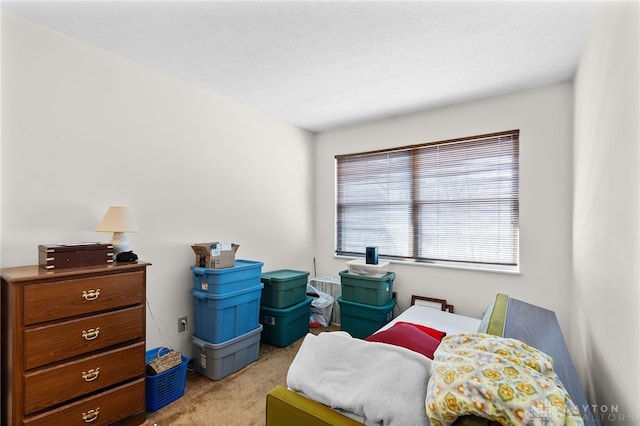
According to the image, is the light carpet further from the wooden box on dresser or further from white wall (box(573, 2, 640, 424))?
white wall (box(573, 2, 640, 424))

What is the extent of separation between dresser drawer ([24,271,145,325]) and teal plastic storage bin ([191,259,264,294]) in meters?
0.59

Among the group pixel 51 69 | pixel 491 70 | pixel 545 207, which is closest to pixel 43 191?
pixel 51 69

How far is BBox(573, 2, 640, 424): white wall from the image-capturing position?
1082mm

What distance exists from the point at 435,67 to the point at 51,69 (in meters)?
2.80

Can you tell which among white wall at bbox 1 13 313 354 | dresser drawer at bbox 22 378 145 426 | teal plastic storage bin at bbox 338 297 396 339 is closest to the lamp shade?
white wall at bbox 1 13 313 354

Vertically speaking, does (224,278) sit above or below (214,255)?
below

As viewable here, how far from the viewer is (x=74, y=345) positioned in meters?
1.67

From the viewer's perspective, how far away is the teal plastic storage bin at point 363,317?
3111mm

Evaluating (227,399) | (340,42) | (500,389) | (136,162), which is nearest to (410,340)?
(500,389)

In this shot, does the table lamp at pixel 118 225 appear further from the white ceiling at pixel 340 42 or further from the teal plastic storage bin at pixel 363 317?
the teal plastic storage bin at pixel 363 317

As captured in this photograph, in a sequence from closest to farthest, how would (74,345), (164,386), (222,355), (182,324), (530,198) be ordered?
(74,345)
(164,386)
(222,355)
(182,324)
(530,198)

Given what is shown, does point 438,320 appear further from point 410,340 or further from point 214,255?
point 214,255

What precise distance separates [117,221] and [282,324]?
6.16 ft

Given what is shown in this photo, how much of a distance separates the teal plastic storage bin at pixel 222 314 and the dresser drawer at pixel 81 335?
601mm
